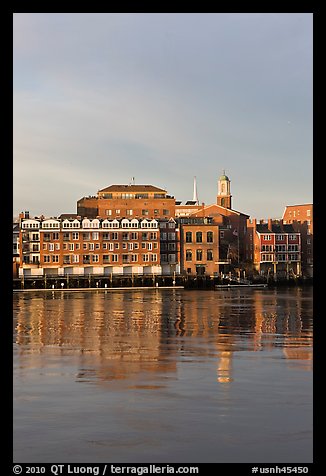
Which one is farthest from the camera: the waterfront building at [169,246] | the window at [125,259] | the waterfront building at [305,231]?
the waterfront building at [305,231]

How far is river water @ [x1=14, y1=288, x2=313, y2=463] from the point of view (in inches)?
634

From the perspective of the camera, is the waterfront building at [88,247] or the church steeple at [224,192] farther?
the church steeple at [224,192]

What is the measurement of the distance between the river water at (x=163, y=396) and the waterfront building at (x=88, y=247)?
216ft

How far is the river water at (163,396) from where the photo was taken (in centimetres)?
1609

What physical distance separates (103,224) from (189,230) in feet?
43.4

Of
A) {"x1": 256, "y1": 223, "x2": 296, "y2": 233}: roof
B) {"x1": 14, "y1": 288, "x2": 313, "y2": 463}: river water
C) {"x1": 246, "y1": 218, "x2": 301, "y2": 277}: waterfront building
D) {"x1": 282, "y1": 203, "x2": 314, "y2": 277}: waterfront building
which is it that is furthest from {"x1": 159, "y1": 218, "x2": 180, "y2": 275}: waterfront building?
{"x1": 14, "y1": 288, "x2": 313, "y2": 463}: river water

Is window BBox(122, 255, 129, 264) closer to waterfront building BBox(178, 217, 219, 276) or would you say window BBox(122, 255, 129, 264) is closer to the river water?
waterfront building BBox(178, 217, 219, 276)

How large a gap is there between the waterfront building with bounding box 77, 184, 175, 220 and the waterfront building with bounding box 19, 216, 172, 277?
49.9 ft

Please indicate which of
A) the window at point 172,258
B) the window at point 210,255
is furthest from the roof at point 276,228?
the window at point 172,258

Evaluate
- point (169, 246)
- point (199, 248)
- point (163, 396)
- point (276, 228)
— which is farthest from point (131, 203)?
point (163, 396)

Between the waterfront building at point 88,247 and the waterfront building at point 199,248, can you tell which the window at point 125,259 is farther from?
the waterfront building at point 199,248

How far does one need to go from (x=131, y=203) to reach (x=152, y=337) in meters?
88.8

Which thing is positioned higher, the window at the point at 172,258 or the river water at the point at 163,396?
the window at the point at 172,258
